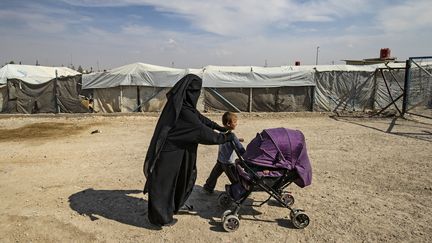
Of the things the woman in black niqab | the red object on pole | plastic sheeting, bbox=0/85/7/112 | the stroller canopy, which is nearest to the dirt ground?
the woman in black niqab

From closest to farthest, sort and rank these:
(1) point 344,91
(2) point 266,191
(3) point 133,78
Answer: (2) point 266,191 < (3) point 133,78 < (1) point 344,91

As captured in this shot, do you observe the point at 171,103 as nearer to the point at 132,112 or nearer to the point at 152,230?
the point at 152,230

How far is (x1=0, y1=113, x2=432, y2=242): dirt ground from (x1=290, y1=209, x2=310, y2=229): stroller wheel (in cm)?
7

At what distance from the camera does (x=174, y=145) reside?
4.17m

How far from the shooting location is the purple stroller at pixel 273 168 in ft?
13.9

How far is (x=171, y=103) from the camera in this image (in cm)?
404

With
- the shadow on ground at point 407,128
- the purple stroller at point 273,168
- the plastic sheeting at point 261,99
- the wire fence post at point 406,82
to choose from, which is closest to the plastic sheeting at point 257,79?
the plastic sheeting at point 261,99

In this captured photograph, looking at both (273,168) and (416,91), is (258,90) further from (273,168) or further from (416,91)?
(273,168)

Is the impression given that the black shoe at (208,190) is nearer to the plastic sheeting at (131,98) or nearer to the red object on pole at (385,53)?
the plastic sheeting at (131,98)

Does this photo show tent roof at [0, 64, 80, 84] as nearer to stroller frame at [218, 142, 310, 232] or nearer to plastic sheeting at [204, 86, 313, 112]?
plastic sheeting at [204, 86, 313, 112]

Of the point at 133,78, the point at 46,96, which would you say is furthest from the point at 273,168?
the point at 46,96

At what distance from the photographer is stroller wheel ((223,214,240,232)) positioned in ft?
13.7

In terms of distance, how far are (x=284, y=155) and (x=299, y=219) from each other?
2.66 ft

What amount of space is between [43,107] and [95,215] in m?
14.1
